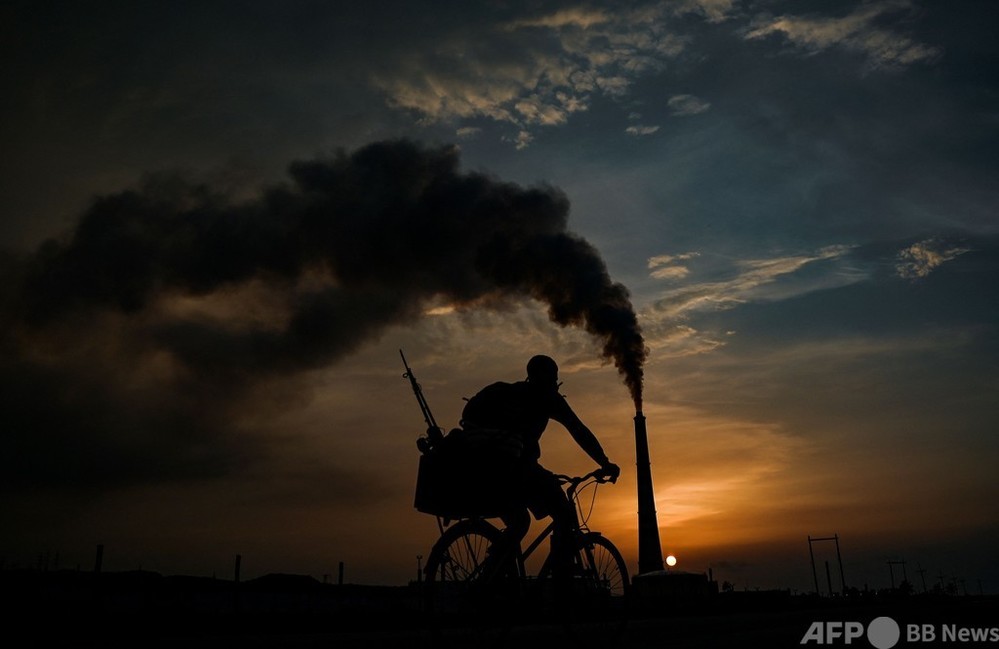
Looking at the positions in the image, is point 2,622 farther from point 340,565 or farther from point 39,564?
Result: point 39,564

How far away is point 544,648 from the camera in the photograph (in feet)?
20.9

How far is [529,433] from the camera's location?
6289mm

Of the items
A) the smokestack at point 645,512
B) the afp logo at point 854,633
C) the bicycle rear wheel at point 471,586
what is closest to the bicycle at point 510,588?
the bicycle rear wheel at point 471,586

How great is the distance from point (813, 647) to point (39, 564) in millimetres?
56320

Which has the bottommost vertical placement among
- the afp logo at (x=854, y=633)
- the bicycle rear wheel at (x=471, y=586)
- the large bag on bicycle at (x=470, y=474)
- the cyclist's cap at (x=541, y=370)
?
the afp logo at (x=854, y=633)

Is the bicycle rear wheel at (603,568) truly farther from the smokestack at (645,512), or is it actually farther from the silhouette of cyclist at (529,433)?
the smokestack at (645,512)

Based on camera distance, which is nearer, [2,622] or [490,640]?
[490,640]

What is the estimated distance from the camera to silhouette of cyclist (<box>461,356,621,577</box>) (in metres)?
6.03

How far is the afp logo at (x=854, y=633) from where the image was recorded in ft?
22.0

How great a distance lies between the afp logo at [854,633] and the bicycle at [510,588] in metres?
1.62

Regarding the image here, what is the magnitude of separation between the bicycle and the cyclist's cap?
2.73 ft


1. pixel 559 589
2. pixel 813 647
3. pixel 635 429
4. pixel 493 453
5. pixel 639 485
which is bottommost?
pixel 813 647

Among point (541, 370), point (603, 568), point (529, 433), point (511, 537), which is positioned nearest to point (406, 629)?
point (603, 568)

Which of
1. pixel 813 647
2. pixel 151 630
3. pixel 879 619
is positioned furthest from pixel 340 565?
pixel 813 647
